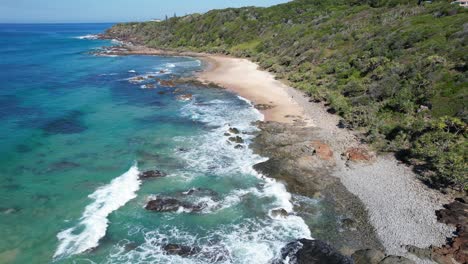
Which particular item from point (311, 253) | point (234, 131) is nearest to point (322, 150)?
point (234, 131)

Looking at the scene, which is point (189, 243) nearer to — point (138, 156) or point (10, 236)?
point (10, 236)

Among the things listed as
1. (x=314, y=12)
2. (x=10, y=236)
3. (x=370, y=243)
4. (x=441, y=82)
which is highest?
(x=314, y=12)

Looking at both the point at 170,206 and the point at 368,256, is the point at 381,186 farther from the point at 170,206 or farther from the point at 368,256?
the point at 170,206

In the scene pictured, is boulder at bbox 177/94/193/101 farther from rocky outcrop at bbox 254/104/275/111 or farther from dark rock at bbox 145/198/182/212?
dark rock at bbox 145/198/182/212

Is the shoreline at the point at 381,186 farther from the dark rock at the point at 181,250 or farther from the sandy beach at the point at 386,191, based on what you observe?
the dark rock at the point at 181,250

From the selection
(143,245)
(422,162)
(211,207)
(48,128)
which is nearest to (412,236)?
(422,162)

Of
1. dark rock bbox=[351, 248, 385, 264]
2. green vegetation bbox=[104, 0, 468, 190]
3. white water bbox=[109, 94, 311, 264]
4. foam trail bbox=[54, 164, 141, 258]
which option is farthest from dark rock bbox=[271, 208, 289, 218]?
green vegetation bbox=[104, 0, 468, 190]

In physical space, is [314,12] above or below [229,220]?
above
